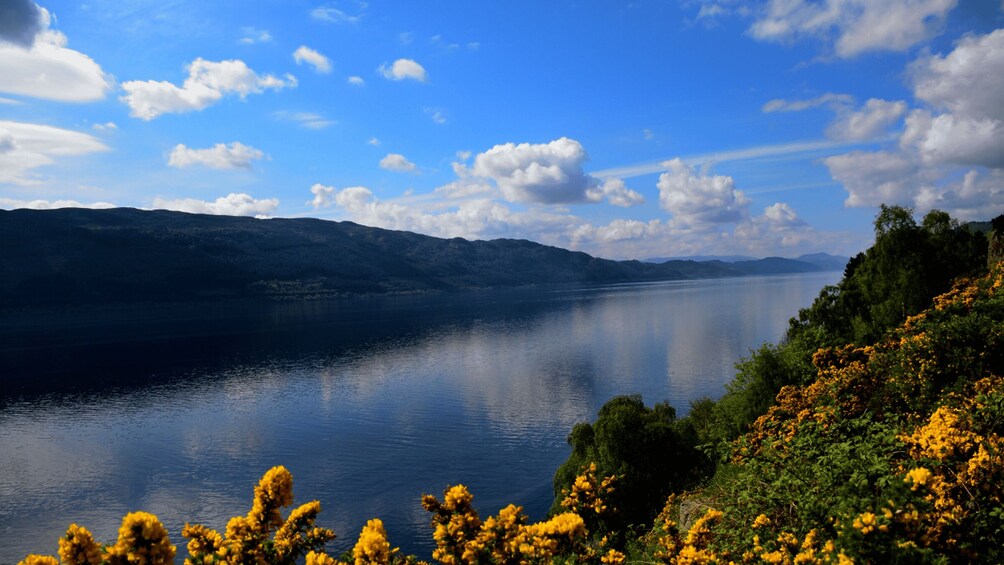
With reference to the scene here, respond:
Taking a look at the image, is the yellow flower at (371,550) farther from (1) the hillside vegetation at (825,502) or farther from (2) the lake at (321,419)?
(2) the lake at (321,419)

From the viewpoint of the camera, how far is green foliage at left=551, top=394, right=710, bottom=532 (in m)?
49.4

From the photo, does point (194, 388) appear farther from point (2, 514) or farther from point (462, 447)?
point (462, 447)

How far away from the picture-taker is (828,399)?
19453 millimetres

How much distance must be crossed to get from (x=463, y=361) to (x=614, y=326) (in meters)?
72.3

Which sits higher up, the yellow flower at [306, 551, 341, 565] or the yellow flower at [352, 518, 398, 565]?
the yellow flower at [352, 518, 398, 565]

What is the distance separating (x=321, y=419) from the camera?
3765 inches

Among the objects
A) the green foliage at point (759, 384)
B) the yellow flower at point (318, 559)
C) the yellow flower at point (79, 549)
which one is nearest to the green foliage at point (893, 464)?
the yellow flower at point (318, 559)

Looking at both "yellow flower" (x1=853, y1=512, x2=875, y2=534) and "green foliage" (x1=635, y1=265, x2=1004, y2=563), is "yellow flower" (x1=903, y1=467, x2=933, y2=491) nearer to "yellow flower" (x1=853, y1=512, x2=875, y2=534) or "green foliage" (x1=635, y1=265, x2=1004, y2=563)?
"green foliage" (x1=635, y1=265, x2=1004, y2=563)

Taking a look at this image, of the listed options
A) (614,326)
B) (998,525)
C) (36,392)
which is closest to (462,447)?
(998,525)

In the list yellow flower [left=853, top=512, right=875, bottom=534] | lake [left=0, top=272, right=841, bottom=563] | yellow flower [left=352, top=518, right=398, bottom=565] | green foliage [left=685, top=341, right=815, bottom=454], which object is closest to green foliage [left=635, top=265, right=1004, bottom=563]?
yellow flower [left=853, top=512, right=875, bottom=534]

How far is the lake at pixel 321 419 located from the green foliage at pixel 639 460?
10402mm

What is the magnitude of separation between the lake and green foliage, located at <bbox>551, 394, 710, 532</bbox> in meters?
10.4

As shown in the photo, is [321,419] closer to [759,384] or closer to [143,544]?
[759,384]

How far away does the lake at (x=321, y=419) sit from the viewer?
62.4 meters
